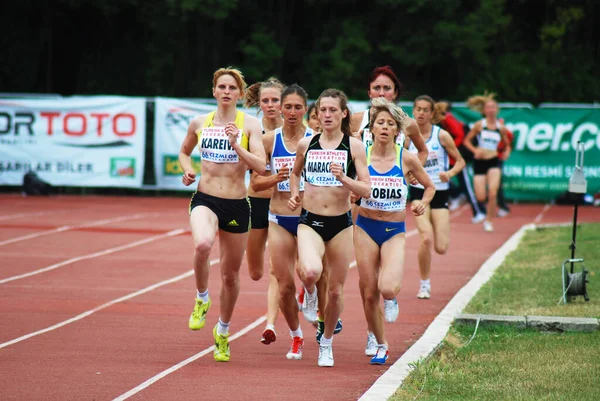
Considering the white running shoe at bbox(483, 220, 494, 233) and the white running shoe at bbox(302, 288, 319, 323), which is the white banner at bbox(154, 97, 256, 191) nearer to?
the white running shoe at bbox(483, 220, 494, 233)

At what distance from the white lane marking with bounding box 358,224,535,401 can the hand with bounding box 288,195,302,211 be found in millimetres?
1422

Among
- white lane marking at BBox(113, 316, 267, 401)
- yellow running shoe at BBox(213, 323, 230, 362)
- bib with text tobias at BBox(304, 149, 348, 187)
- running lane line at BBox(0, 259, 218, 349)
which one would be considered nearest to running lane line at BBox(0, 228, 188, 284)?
running lane line at BBox(0, 259, 218, 349)

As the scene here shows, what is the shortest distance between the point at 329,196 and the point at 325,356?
1.27 m

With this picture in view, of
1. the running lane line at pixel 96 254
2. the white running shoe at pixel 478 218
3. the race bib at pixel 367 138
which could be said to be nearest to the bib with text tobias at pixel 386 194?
the race bib at pixel 367 138

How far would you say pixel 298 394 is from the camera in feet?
26.1

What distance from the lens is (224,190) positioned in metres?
9.35

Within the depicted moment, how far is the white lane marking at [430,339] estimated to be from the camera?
7.72 meters

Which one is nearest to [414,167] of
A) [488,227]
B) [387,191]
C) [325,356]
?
[387,191]

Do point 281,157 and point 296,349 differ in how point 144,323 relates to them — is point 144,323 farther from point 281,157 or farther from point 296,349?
point 281,157

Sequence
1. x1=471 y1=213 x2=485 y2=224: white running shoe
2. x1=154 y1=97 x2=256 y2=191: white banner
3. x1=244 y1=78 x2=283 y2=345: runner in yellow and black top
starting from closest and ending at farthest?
x1=244 y1=78 x2=283 y2=345: runner in yellow and black top
x1=471 y1=213 x2=485 y2=224: white running shoe
x1=154 y1=97 x2=256 y2=191: white banner

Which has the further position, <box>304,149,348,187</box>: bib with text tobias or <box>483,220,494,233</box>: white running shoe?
<box>483,220,494,233</box>: white running shoe

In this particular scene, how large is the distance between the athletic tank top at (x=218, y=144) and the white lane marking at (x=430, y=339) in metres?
2.13

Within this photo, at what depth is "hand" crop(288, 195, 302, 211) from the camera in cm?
884

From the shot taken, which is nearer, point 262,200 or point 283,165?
point 283,165
